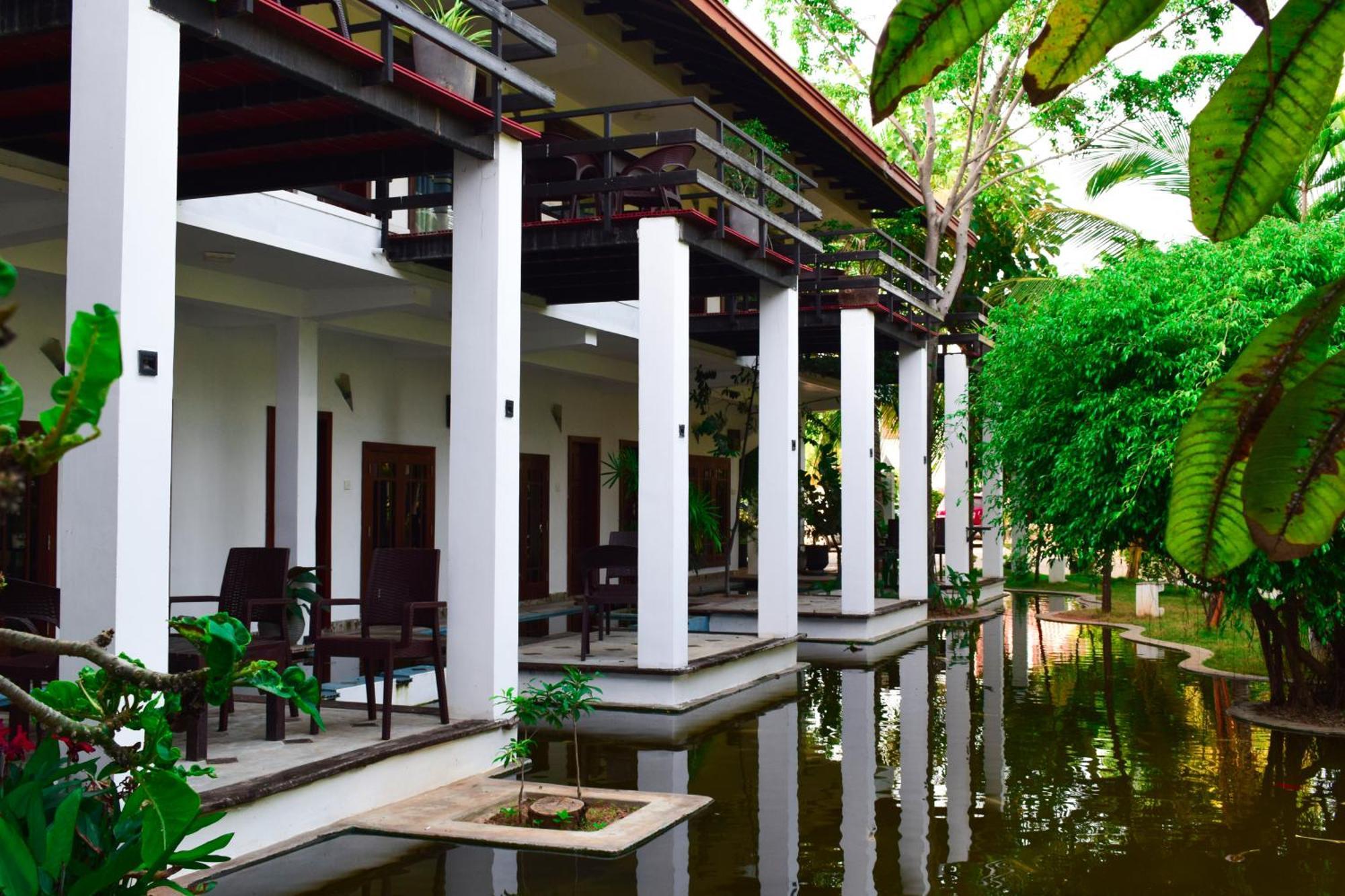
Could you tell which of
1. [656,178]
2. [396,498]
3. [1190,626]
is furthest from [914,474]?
[656,178]

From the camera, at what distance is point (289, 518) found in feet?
42.2

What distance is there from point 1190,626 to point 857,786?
37.0 feet

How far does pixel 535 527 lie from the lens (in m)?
18.8

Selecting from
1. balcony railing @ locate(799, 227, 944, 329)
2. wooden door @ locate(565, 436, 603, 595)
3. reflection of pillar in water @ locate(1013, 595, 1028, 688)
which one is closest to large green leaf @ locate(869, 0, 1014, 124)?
reflection of pillar in water @ locate(1013, 595, 1028, 688)

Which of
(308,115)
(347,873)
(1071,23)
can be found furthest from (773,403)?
(1071,23)

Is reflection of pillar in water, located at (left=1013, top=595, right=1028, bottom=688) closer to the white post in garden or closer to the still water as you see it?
the still water

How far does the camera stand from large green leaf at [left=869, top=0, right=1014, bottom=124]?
812mm

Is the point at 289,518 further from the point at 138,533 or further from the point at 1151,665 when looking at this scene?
the point at 1151,665

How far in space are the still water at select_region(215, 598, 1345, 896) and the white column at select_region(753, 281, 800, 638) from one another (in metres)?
1.03

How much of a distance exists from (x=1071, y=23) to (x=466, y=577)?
7.89m

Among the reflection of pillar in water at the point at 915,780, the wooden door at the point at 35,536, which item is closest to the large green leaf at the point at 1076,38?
the reflection of pillar in water at the point at 915,780

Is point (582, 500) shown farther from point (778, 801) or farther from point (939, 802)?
point (939, 802)

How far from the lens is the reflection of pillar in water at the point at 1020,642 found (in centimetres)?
1352

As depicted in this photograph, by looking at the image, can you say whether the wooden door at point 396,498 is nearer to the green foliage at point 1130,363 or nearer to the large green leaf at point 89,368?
the green foliage at point 1130,363
